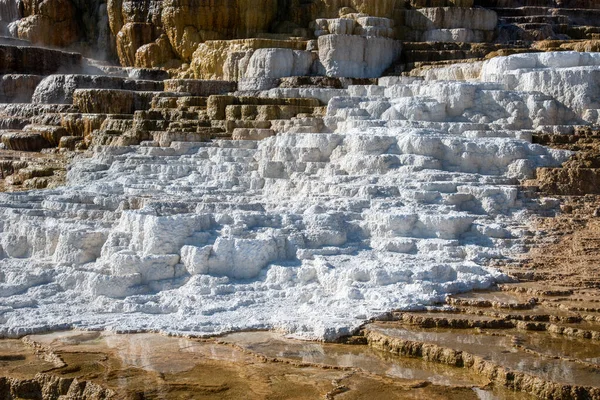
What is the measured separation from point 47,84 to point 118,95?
2.99m

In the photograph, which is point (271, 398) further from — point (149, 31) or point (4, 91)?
point (149, 31)

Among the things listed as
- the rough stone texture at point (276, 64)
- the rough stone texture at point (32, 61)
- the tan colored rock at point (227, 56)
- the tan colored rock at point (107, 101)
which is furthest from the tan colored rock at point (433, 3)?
the rough stone texture at point (32, 61)

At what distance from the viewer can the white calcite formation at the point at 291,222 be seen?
25.0 ft

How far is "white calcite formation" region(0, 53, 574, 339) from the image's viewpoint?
7633 millimetres

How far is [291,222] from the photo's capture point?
9.02m

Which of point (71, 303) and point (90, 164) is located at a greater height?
point (90, 164)

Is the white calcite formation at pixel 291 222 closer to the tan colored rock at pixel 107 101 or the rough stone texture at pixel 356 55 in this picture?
the tan colored rock at pixel 107 101

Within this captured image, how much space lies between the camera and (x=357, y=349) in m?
6.70

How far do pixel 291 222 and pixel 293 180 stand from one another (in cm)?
135

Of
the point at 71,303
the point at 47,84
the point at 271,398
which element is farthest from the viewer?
the point at 47,84

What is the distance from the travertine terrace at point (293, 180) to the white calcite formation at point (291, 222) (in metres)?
0.03

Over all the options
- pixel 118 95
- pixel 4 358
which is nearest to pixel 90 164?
pixel 118 95

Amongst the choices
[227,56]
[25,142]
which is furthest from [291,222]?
[227,56]

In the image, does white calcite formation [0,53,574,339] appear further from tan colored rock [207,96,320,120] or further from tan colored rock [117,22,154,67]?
tan colored rock [117,22,154,67]
